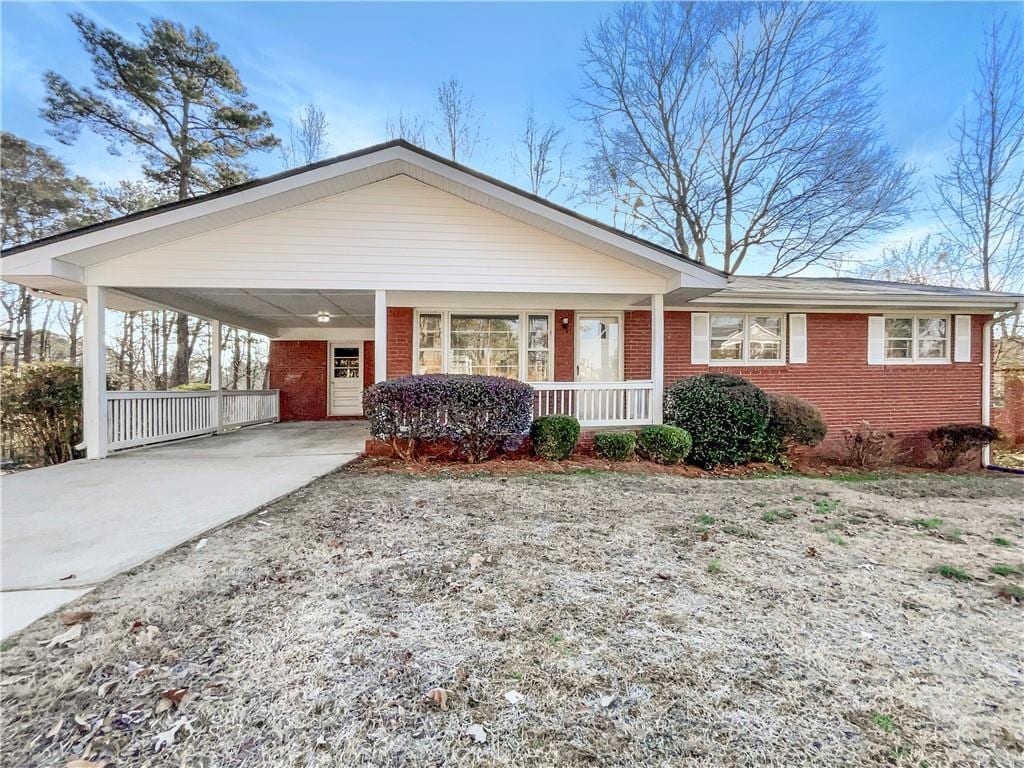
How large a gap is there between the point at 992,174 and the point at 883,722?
2113 centimetres

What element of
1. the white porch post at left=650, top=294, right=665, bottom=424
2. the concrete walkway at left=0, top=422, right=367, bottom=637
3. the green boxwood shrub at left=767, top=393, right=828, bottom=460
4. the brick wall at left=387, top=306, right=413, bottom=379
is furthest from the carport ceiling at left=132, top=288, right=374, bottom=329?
the green boxwood shrub at left=767, top=393, right=828, bottom=460

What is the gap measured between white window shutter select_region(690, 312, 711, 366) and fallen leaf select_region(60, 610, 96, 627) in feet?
29.7

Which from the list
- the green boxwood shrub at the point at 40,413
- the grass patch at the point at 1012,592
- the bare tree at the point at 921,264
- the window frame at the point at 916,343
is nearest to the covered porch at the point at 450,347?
the green boxwood shrub at the point at 40,413

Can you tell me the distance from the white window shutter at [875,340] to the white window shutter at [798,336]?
59.9 inches

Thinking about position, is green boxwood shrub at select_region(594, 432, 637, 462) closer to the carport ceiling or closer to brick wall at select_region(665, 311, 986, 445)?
brick wall at select_region(665, 311, 986, 445)

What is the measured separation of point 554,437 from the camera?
22.0ft

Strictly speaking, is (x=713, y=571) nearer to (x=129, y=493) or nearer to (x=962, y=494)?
(x=962, y=494)

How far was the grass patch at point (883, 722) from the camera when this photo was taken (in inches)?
65.9

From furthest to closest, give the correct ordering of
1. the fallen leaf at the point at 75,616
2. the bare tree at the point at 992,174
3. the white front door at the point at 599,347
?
1. the bare tree at the point at 992,174
2. the white front door at the point at 599,347
3. the fallen leaf at the point at 75,616

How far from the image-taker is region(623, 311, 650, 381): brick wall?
8859 millimetres

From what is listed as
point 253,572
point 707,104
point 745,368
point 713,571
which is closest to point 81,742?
point 253,572

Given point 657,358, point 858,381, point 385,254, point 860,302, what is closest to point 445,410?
point 385,254

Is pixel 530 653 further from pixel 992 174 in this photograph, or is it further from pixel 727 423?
pixel 992 174

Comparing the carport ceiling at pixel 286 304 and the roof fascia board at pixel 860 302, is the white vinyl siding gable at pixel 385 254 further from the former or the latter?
the roof fascia board at pixel 860 302
